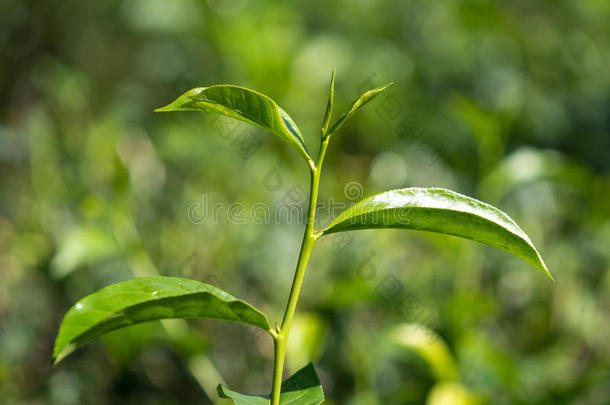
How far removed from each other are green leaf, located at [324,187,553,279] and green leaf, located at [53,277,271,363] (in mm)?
115

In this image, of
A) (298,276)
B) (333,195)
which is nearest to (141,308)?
(298,276)

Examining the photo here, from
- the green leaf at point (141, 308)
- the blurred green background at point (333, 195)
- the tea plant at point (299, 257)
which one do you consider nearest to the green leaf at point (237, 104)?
the tea plant at point (299, 257)

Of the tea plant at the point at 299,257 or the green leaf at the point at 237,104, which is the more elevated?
the green leaf at the point at 237,104

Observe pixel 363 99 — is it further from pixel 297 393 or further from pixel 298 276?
pixel 297 393

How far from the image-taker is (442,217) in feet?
1.52

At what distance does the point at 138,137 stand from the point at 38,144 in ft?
1.35

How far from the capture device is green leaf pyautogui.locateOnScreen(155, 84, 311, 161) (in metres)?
0.44

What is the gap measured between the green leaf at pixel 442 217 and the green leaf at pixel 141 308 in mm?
115

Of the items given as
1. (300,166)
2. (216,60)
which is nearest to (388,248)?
(300,166)

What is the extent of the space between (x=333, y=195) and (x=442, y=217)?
121 cm

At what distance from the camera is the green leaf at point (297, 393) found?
470mm

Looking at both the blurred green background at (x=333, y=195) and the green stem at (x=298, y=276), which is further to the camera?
the blurred green background at (x=333, y=195)

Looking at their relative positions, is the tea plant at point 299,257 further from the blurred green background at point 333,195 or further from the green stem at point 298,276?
the blurred green background at point 333,195

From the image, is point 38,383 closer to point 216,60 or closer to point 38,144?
point 38,144
